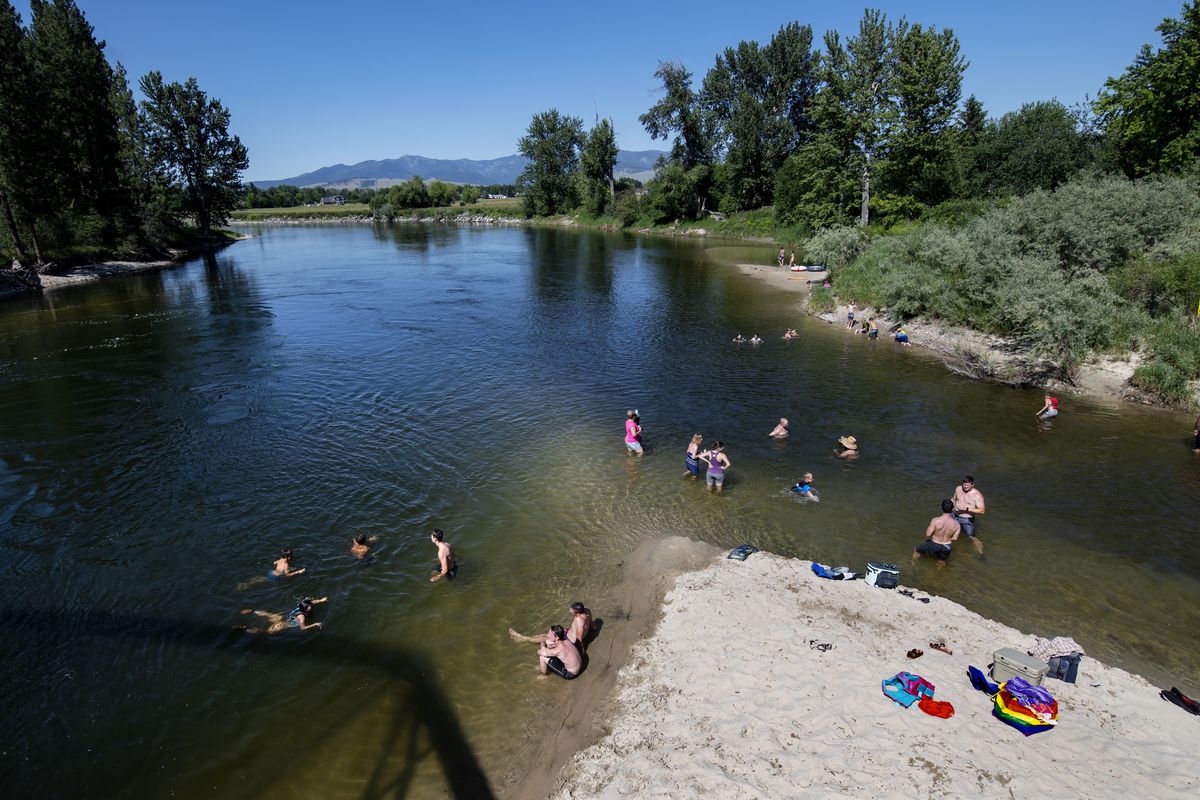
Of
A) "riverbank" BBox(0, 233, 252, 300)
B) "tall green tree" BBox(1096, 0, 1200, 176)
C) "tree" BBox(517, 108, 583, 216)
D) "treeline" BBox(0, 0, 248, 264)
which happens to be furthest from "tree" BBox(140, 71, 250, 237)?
"tall green tree" BBox(1096, 0, 1200, 176)

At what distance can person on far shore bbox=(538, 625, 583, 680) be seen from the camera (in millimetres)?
12047

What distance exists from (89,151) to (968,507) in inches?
3698

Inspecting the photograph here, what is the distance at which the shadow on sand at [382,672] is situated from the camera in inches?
398

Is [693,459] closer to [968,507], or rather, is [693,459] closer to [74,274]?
[968,507]

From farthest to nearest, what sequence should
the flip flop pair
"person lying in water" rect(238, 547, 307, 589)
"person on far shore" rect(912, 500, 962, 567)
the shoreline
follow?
the shoreline → "person on far shore" rect(912, 500, 962, 567) → "person lying in water" rect(238, 547, 307, 589) → the flip flop pair

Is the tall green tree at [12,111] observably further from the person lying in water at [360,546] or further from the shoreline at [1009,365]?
the shoreline at [1009,365]

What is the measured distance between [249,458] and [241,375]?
12.3 metres

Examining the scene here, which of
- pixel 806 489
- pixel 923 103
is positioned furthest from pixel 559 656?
pixel 923 103

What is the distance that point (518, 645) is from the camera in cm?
1316

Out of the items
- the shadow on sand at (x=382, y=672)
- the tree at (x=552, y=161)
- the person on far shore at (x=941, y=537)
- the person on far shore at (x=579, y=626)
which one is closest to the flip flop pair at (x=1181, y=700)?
the person on far shore at (x=941, y=537)

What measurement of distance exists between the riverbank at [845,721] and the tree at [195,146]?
10616cm

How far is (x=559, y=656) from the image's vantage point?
12133mm

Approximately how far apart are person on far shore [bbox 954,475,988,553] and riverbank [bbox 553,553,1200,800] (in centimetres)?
410

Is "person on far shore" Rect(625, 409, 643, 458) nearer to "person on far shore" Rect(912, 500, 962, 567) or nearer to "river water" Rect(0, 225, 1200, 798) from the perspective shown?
"river water" Rect(0, 225, 1200, 798)
